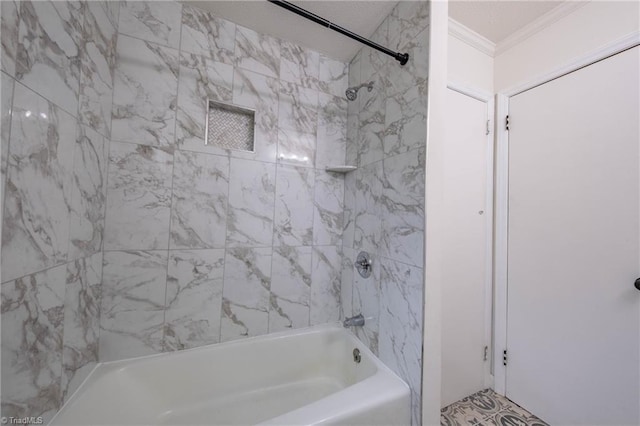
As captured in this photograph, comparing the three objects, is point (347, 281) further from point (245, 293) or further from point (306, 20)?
point (306, 20)

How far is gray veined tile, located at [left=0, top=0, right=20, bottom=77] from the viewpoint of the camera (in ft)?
1.85

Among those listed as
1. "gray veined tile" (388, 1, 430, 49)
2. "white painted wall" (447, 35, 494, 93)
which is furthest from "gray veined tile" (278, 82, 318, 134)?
"white painted wall" (447, 35, 494, 93)

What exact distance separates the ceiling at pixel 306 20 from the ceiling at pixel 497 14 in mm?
497

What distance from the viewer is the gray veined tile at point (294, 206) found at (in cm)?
147

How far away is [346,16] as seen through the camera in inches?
52.3

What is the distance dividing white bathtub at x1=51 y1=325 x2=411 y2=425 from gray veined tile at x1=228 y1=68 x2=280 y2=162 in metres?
1.16

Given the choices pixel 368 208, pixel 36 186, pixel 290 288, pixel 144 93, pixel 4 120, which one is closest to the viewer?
pixel 4 120

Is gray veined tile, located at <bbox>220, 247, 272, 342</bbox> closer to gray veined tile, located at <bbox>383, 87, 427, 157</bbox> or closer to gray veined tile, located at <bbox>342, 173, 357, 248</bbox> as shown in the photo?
gray veined tile, located at <bbox>342, 173, 357, 248</bbox>

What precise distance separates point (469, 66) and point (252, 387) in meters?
2.52

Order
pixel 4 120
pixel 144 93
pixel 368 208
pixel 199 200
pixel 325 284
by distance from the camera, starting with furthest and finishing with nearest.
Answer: pixel 325 284
pixel 368 208
pixel 199 200
pixel 144 93
pixel 4 120

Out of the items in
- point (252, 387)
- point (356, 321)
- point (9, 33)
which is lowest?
point (252, 387)

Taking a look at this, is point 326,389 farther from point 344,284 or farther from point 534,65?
point 534,65

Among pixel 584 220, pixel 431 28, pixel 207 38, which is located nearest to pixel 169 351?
pixel 207 38

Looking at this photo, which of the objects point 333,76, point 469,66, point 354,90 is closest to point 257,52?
point 333,76
